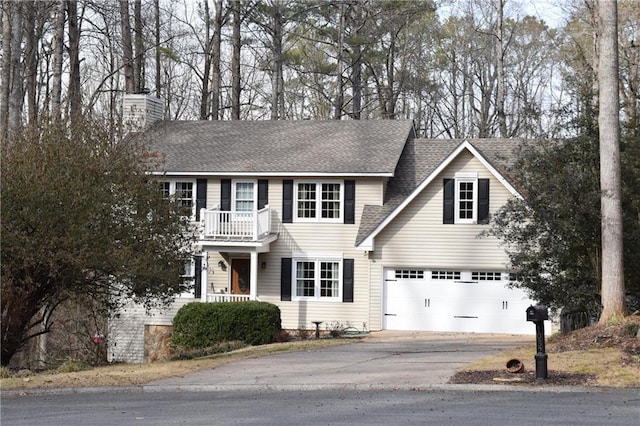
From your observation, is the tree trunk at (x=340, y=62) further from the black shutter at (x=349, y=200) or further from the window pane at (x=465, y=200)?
the window pane at (x=465, y=200)

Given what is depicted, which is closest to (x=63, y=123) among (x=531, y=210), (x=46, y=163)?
(x=46, y=163)

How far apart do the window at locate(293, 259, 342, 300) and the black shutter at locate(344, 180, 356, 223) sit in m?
1.47

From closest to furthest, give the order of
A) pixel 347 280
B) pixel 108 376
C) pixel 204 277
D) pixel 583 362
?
pixel 583 362, pixel 108 376, pixel 347 280, pixel 204 277

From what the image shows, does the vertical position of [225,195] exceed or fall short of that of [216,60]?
it falls short

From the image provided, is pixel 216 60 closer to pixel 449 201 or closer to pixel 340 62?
pixel 340 62

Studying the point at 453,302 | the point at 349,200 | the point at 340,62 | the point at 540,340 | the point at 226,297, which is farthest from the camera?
the point at 340,62

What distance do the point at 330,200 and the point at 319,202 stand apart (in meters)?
0.36

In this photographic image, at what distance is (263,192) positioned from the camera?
31781 millimetres

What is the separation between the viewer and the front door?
32.2 meters

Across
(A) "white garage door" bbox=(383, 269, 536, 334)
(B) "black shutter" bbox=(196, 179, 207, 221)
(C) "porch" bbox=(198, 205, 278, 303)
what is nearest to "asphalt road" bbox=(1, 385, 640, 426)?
(C) "porch" bbox=(198, 205, 278, 303)

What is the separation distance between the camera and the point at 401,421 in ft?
40.1

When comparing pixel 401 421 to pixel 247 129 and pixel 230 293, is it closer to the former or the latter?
pixel 230 293

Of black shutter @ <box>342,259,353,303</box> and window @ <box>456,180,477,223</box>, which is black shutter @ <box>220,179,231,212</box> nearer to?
black shutter @ <box>342,259,353,303</box>

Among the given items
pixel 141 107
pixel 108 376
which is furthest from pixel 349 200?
pixel 108 376
